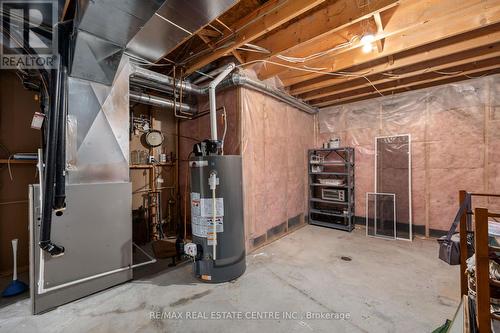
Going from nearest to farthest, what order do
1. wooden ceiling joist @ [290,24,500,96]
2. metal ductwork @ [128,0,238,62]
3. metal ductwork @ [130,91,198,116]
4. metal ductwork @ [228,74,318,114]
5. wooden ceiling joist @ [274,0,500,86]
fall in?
metal ductwork @ [128,0,238,62], wooden ceiling joist @ [274,0,500,86], wooden ceiling joist @ [290,24,500,96], metal ductwork @ [228,74,318,114], metal ductwork @ [130,91,198,116]

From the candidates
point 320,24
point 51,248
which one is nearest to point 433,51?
point 320,24

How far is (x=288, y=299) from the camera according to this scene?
187 cm

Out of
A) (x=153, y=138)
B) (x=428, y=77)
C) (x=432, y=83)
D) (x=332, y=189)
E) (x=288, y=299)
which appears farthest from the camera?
(x=332, y=189)

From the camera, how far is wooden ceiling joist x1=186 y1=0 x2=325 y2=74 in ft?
5.63

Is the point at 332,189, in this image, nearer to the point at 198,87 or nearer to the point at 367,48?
the point at 367,48

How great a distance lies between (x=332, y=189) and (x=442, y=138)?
1.89 meters

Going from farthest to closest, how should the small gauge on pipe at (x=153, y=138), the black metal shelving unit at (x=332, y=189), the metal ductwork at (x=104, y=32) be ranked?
the black metal shelving unit at (x=332, y=189), the small gauge on pipe at (x=153, y=138), the metal ductwork at (x=104, y=32)

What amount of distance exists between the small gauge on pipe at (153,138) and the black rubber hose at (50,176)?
5.72ft

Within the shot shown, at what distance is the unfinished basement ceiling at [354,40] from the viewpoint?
1.79 meters

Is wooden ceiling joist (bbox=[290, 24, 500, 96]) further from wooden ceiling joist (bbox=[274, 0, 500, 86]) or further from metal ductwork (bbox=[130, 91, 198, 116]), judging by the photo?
metal ductwork (bbox=[130, 91, 198, 116])

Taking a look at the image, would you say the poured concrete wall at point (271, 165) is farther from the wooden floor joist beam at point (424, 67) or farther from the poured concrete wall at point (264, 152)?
the wooden floor joist beam at point (424, 67)

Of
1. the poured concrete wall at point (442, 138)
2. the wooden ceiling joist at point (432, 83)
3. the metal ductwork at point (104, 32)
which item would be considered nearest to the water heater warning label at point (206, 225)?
the metal ductwork at point (104, 32)

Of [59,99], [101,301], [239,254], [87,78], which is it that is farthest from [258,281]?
[87,78]

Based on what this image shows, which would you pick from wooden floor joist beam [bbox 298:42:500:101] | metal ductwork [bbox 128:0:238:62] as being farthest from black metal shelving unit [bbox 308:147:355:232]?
metal ductwork [bbox 128:0:238:62]
